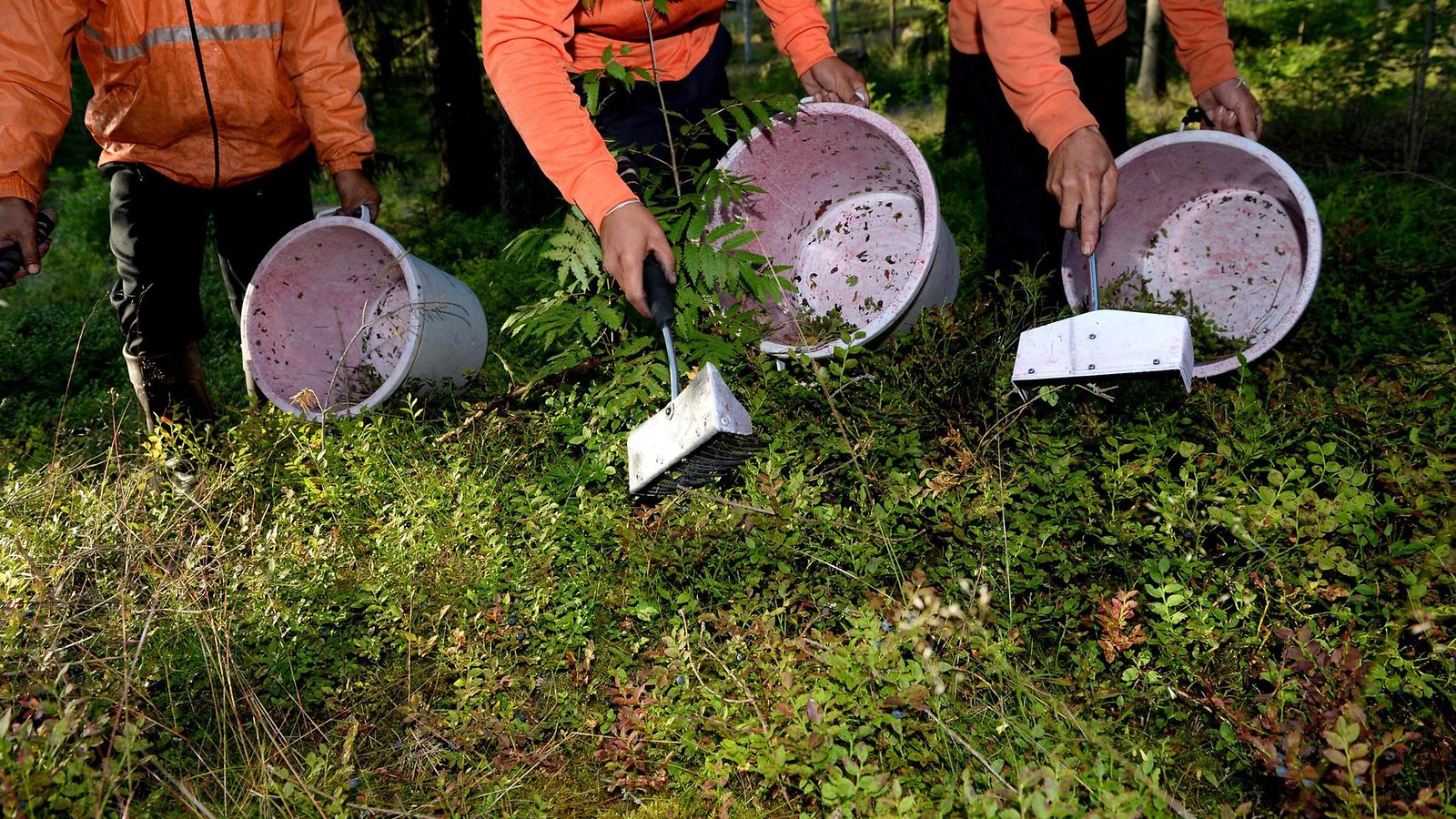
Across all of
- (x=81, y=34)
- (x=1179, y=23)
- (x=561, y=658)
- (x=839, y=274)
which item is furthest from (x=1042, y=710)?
(x=81, y=34)

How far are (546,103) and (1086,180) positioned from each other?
4.43 feet

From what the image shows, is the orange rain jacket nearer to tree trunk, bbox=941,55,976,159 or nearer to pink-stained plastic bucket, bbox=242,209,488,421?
pink-stained plastic bucket, bbox=242,209,488,421

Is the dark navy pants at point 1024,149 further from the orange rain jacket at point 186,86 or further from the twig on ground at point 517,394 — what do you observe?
the orange rain jacket at point 186,86

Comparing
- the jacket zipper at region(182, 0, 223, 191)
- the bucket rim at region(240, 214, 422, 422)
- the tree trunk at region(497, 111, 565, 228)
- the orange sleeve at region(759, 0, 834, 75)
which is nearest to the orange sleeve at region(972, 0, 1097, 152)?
the orange sleeve at region(759, 0, 834, 75)

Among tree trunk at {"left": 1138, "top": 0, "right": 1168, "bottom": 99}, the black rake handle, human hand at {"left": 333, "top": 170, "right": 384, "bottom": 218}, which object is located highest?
the black rake handle

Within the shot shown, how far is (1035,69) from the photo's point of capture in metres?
2.44

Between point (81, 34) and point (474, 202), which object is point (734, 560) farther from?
point (474, 202)

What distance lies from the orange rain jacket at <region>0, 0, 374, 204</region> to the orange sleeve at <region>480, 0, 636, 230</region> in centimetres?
103

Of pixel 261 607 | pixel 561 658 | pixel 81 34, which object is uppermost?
pixel 81 34

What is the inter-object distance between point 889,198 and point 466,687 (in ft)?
7.53

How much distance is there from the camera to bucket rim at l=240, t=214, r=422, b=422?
3.14m

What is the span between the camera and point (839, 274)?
3.57m

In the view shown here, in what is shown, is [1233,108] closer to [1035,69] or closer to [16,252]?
[1035,69]

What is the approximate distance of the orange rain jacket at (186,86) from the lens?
2556 mm
